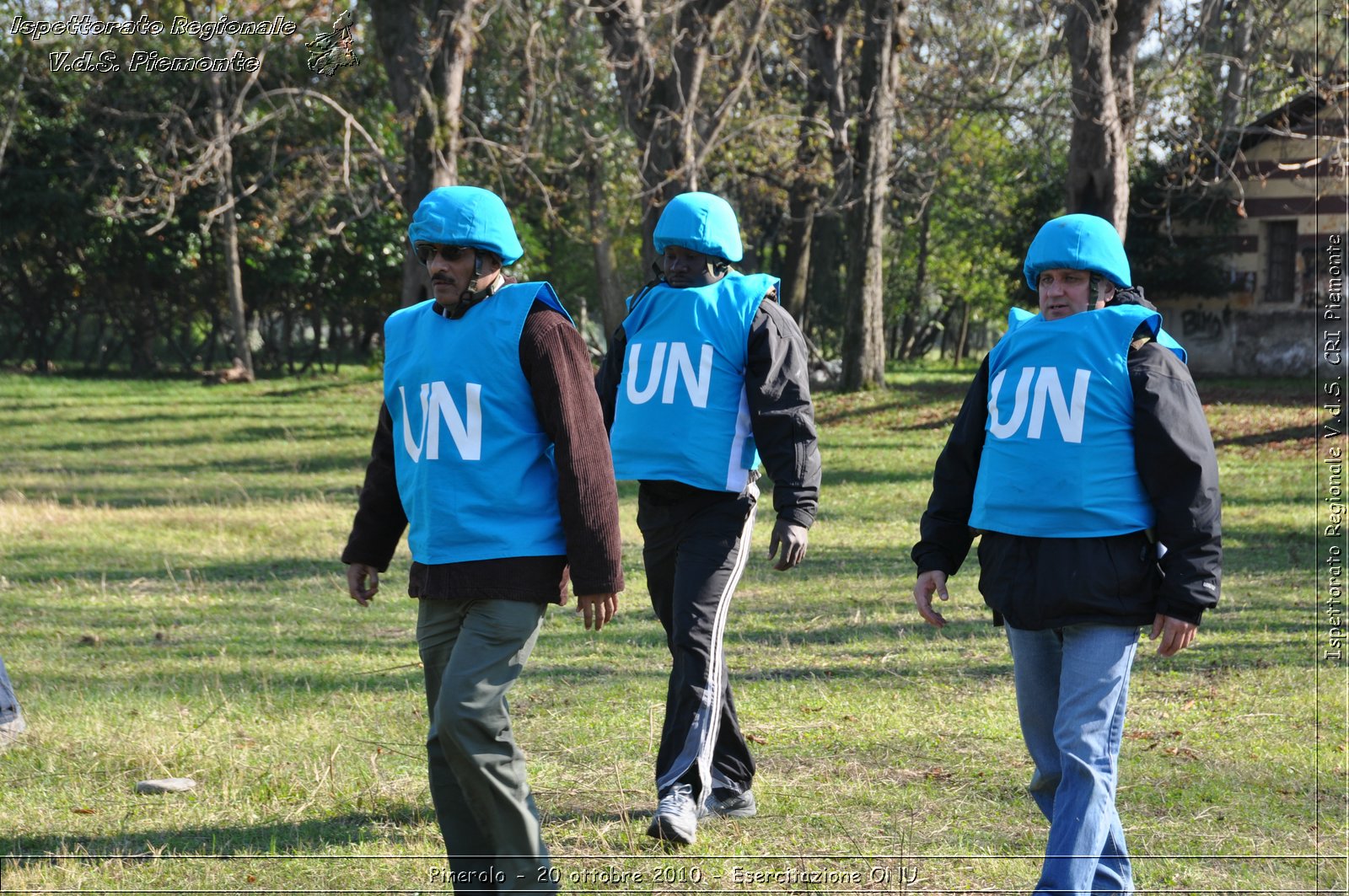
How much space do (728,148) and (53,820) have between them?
19820 millimetres

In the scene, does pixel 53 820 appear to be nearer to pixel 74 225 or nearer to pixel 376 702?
pixel 376 702

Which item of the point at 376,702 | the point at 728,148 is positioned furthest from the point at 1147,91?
the point at 376,702

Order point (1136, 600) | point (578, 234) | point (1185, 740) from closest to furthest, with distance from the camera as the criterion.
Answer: point (1136, 600) → point (1185, 740) → point (578, 234)

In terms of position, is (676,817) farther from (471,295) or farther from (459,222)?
(459,222)

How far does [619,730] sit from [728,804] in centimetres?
132

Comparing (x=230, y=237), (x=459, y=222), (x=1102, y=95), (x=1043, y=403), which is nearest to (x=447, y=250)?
(x=459, y=222)

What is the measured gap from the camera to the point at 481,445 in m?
4.09

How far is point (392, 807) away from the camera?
5.41 m

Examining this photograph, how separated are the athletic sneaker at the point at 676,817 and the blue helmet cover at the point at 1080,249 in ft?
6.99

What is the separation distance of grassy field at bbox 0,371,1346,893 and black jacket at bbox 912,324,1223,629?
1.20 m

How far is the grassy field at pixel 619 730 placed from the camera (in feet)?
15.9

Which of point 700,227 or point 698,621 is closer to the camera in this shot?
point 698,621

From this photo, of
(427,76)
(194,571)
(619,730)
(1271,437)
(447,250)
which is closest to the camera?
(447,250)

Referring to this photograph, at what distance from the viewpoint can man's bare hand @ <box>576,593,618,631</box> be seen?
160 inches
